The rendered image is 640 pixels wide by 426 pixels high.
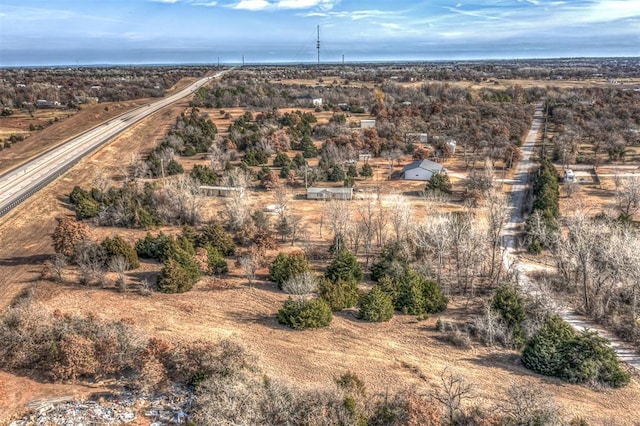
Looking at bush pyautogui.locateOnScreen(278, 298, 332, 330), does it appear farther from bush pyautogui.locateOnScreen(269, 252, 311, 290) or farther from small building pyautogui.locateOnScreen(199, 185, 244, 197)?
small building pyautogui.locateOnScreen(199, 185, 244, 197)

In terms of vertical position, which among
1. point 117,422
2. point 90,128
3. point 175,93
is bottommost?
point 117,422

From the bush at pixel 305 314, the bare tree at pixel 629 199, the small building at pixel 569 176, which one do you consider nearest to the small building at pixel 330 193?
the bush at pixel 305 314

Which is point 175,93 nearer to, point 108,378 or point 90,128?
point 90,128

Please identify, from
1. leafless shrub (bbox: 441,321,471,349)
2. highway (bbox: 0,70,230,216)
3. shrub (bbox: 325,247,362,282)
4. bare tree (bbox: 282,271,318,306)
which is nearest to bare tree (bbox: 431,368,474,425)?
leafless shrub (bbox: 441,321,471,349)

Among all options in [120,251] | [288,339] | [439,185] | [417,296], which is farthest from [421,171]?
[288,339]

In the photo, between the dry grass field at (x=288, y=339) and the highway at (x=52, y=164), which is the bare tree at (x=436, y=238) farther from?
the highway at (x=52, y=164)

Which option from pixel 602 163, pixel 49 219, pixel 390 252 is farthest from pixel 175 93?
pixel 390 252

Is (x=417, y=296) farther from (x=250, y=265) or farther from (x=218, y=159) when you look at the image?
(x=218, y=159)
